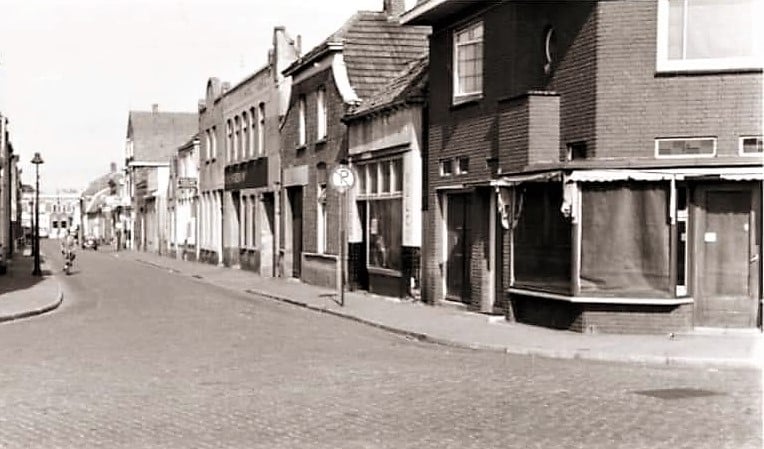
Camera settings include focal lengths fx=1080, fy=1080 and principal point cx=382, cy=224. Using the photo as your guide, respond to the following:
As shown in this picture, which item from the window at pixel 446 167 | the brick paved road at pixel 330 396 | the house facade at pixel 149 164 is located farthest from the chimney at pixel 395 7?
the house facade at pixel 149 164

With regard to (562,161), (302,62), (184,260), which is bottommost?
(184,260)

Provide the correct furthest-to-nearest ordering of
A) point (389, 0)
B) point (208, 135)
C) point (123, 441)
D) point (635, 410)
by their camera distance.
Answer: point (208, 135) → point (389, 0) → point (635, 410) → point (123, 441)

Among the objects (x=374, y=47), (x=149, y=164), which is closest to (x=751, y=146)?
(x=374, y=47)

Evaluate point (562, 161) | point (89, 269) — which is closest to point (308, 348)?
point (562, 161)

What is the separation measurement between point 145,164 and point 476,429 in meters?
84.9

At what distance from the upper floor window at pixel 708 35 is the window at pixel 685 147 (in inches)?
43.1

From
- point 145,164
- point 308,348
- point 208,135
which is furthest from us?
point 145,164

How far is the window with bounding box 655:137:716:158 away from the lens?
53.5 ft

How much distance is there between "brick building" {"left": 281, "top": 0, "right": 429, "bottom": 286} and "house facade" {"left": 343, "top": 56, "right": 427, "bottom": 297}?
1309 mm

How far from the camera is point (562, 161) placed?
58.7ft

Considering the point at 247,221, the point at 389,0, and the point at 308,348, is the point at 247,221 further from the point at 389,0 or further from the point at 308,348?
the point at 308,348

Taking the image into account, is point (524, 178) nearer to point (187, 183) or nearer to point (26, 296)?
point (26, 296)

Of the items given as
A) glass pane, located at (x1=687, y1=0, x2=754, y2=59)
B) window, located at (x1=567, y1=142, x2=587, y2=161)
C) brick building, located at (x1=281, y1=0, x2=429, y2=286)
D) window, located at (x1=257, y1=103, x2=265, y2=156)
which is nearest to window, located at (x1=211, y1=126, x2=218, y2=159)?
window, located at (x1=257, y1=103, x2=265, y2=156)

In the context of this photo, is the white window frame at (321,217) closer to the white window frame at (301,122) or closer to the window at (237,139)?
the white window frame at (301,122)
